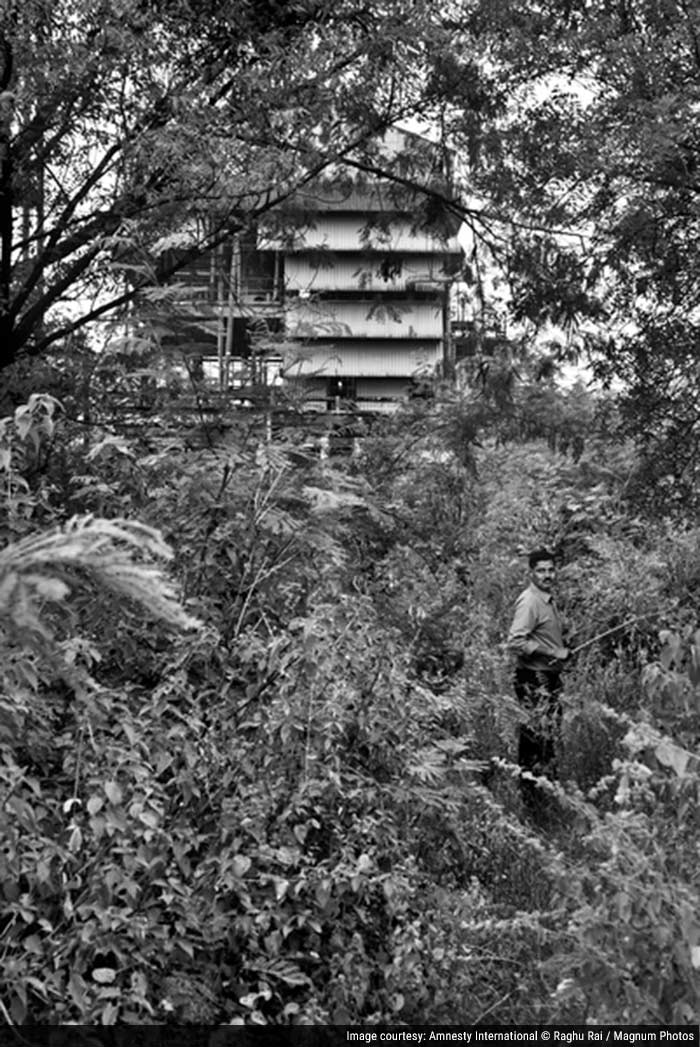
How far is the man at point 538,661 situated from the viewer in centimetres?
807

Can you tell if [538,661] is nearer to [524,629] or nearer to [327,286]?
[524,629]

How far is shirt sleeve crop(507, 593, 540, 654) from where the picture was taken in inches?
327

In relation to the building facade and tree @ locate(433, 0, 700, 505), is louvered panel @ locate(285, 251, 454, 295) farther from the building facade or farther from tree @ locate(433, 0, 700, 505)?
tree @ locate(433, 0, 700, 505)

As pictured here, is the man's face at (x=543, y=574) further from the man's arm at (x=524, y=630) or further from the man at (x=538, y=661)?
the man's arm at (x=524, y=630)

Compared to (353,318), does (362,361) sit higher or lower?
lower

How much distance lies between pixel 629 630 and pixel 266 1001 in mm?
7204

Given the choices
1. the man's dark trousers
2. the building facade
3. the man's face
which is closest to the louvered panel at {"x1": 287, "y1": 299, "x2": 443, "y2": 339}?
the building facade

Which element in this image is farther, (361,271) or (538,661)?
(361,271)

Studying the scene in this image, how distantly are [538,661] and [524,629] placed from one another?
30cm

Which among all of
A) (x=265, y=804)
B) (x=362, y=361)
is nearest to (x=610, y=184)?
(x=265, y=804)

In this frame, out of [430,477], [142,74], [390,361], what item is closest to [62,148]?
[142,74]

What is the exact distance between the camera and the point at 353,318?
445 inches

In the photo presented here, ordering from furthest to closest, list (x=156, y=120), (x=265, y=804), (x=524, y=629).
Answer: (x=524, y=629), (x=156, y=120), (x=265, y=804)

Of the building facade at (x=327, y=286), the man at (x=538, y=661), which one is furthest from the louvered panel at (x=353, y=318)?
the man at (x=538, y=661)
